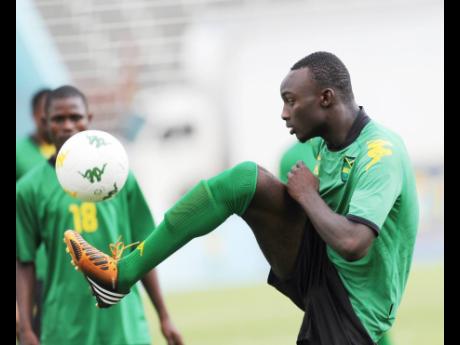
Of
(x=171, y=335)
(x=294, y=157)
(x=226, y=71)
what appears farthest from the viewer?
(x=226, y=71)

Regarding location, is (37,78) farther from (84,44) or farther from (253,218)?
(253,218)

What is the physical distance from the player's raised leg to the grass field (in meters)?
4.80

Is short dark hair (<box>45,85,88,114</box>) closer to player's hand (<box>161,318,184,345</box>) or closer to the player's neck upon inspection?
player's hand (<box>161,318,184,345</box>)

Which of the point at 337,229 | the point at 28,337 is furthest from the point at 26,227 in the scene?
the point at 337,229

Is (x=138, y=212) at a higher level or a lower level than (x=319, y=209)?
lower

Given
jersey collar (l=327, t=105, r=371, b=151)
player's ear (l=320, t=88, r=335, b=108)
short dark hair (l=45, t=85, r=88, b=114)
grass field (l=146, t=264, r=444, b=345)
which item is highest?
short dark hair (l=45, t=85, r=88, b=114)

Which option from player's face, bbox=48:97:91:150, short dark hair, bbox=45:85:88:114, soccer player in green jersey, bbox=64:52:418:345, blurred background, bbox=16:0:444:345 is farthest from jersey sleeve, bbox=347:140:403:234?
blurred background, bbox=16:0:444:345

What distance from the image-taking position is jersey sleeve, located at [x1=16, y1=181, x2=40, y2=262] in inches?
247

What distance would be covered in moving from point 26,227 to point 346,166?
7.74 feet

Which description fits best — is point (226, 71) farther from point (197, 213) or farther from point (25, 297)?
point (197, 213)

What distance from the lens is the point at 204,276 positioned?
61.5 ft

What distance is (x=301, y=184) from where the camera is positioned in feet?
16.0

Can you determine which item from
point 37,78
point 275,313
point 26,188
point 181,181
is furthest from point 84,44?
point 26,188

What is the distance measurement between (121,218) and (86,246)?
1.04 m
